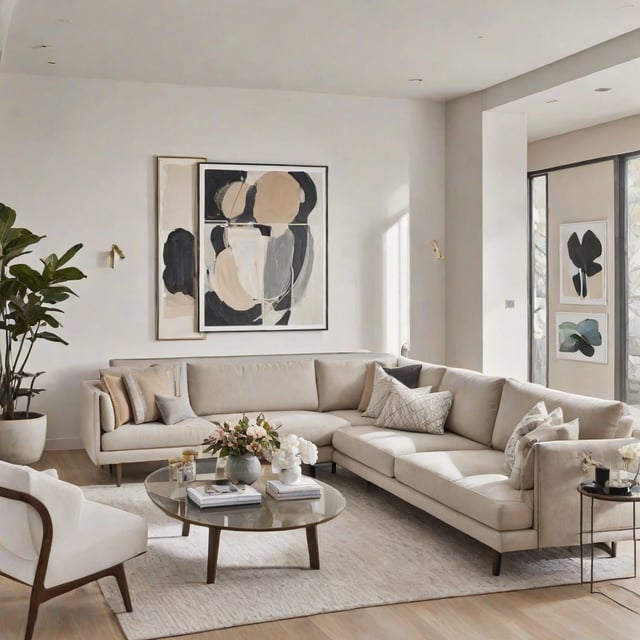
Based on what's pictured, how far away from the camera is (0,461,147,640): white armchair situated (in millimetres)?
3225

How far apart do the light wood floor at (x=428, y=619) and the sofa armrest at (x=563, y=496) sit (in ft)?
0.83

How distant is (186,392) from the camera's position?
20.8 feet

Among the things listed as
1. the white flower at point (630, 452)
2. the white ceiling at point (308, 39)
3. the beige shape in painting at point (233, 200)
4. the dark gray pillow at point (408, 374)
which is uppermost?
the white ceiling at point (308, 39)

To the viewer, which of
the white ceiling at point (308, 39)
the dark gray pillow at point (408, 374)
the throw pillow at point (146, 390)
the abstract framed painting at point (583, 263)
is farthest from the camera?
the abstract framed painting at point (583, 263)

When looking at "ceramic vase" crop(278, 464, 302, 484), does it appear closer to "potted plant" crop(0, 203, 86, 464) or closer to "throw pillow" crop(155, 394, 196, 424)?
"throw pillow" crop(155, 394, 196, 424)

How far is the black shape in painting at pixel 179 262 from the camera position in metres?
7.05

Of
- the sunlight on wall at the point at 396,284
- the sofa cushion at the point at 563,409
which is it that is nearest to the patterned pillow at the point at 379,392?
the sofa cushion at the point at 563,409

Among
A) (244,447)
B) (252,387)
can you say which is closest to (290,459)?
(244,447)

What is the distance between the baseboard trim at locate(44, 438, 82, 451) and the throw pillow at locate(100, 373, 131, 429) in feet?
3.82

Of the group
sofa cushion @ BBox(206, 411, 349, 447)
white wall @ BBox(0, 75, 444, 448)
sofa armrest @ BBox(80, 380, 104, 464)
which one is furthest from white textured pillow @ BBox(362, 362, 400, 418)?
sofa armrest @ BBox(80, 380, 104, 464)

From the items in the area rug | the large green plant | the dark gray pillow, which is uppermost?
the large green plant

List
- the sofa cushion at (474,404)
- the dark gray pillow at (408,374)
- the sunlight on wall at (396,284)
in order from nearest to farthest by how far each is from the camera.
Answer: the sofa cushion at (474,404) < the dark gray pillow at (408,374) < the sunlight on wall at (396,284)

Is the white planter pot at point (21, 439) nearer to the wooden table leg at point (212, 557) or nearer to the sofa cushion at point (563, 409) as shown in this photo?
the wooden table leg at point (212, 557)

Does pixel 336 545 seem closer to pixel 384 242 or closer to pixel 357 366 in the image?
pixel 357 366
